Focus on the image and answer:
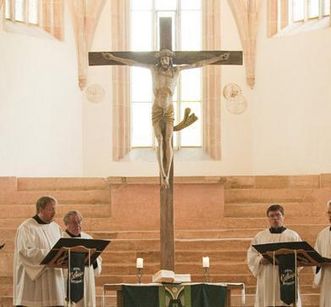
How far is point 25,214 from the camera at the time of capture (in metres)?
17.1

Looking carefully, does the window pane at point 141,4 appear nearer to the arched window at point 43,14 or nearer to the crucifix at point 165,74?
the arched window at point 43,14

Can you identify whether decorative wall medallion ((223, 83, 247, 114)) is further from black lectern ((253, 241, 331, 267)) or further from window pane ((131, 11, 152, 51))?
black lectern ((253, 241, 331, 267))

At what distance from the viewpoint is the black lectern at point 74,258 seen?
1030 cm

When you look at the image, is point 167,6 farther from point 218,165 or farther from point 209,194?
point 209,194

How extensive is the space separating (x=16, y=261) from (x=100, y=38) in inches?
472

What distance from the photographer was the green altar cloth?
11.0 meters

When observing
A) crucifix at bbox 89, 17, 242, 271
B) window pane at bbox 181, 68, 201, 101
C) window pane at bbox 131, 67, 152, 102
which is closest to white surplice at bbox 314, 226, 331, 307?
crucifix at bbox 89, 17, 242, 271

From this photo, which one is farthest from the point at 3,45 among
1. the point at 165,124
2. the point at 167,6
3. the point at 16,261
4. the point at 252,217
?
the point at 16,261

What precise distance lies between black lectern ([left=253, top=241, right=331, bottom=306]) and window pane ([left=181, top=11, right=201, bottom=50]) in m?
12.4

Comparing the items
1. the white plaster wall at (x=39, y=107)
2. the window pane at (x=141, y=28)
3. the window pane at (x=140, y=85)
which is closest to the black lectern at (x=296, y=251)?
the white plaster wall at (x=39, y=107)

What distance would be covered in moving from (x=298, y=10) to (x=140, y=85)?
149 inches

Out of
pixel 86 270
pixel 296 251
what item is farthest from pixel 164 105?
pixel 296 251

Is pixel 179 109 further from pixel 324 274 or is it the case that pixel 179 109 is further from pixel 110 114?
pixel 324 274

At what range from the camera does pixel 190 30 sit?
75.1 feet
